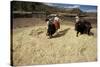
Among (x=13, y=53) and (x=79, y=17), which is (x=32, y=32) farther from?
(x=79, y=17)

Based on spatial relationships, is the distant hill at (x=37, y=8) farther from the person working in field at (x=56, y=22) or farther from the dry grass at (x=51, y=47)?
the dry grass at (x=51, y=47)

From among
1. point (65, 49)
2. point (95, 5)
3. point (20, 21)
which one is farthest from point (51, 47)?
point (95, 5)

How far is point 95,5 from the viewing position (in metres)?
2.32

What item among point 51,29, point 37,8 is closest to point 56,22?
point 51,29

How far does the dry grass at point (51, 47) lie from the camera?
1971 mm

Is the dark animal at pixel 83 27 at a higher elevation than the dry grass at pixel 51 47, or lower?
higher

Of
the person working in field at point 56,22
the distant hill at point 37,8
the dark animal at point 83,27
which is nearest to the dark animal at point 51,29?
the person working in field at point 56,22

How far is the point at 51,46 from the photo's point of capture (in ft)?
6.88

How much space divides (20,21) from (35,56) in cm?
47

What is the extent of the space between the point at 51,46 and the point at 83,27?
545 millimetres

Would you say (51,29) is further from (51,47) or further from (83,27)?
(83,27)

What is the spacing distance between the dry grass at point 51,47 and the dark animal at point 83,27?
2.4 inches

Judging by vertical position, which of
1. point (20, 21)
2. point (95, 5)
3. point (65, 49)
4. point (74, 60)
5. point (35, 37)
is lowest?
point (74, 60)

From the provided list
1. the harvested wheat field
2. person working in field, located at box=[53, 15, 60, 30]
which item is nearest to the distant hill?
person working in field, located at box=[53, 15, 60, 30]
